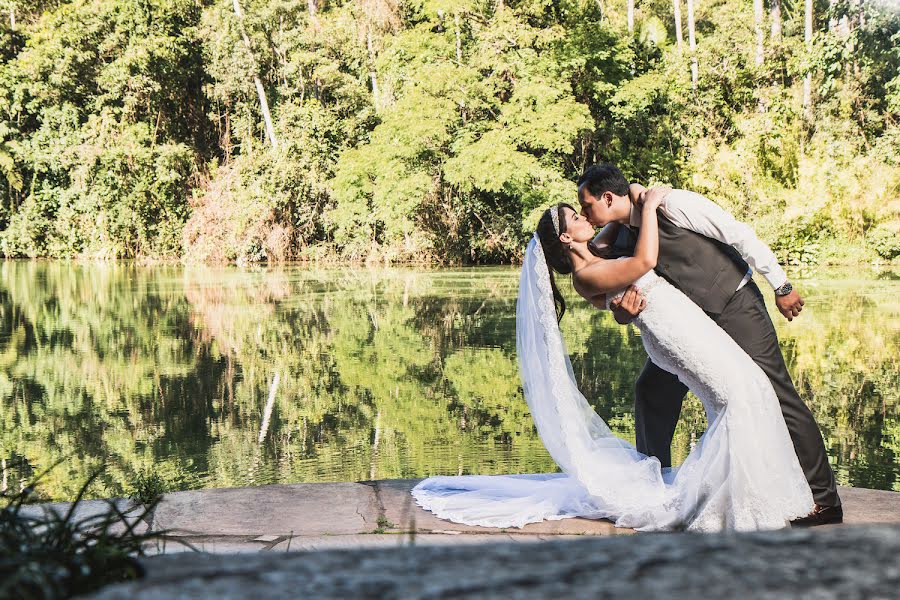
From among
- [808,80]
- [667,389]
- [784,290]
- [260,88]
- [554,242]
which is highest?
[260,88]

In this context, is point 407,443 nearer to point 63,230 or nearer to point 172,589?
point 172,589

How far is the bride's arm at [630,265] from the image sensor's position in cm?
378

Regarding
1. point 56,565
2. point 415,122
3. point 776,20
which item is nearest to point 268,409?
point 56,565

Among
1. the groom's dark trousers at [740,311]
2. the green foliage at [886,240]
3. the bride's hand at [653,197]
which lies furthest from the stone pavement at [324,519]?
the green foliage at [886,240]

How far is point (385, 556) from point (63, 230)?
3404cm

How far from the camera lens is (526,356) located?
14.3 ft

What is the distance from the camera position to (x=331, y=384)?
859 cm

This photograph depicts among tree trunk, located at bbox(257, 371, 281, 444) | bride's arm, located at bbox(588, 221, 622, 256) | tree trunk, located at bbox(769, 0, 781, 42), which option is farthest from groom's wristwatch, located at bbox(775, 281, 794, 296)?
tree trunk, located at bbox(769, 0, 781, 42)

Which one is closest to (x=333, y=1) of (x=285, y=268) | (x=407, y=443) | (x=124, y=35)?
(x=124, y=35)

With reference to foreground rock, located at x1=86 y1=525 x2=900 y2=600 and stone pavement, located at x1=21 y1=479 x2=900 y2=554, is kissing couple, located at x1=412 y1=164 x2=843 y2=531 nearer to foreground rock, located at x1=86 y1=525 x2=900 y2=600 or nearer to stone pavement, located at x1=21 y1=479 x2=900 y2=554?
stone pavement, located at x1=21 y1=479 x2=900 y2=554

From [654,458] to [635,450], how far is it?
0.13 m

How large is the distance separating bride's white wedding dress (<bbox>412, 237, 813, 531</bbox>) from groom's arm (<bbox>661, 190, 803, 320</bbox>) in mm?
279

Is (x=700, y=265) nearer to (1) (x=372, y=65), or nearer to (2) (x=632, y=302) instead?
(2) (x=632, y=302)

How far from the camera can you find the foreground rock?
78 centimetres
